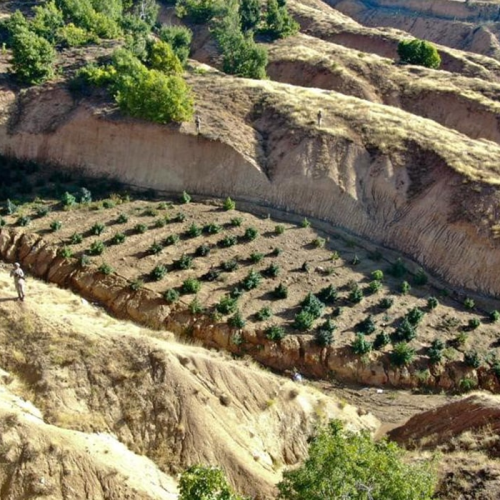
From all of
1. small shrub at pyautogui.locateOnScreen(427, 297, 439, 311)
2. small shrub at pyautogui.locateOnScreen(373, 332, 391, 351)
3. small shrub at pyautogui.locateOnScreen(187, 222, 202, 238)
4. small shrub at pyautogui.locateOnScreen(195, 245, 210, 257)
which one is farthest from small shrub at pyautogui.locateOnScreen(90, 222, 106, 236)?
small shrub at pyautogui.locateOnScreen(427, 297, 439, 311)

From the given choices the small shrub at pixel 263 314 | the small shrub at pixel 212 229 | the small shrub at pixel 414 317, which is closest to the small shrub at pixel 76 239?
the small shrub at pixel 212 229

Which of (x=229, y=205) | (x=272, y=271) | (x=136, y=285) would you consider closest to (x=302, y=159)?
(x=229, y=205)

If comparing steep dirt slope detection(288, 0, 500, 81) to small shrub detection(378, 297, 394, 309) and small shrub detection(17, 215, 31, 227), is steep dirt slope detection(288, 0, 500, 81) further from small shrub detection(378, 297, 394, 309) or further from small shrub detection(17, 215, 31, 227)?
small shrub detection(17, 215, 31, 227)

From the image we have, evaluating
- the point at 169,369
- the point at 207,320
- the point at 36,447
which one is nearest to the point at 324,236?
the point at 207,320

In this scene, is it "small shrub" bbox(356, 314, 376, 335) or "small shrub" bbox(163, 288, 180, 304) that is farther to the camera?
"small shrub" bbox(356, 314, 376, 335)

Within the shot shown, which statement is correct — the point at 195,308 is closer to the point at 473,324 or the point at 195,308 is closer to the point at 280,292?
the point at 280,292

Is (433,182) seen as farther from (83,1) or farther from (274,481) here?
(83,1)
